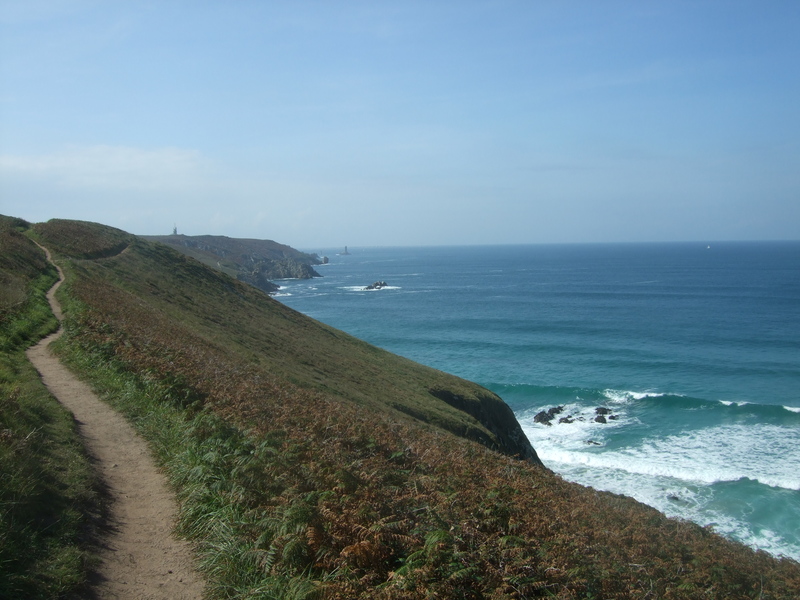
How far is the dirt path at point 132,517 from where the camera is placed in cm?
596

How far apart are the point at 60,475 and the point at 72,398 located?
16.8ft

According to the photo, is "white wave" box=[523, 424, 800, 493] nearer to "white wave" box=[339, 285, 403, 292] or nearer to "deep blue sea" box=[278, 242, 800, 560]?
"deep blue sea" box=[278, 242, 800, 560]

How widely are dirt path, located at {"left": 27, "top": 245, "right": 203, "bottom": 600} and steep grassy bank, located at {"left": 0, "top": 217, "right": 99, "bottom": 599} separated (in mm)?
340

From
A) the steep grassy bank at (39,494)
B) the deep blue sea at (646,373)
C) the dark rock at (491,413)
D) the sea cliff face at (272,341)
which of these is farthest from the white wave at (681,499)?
the steep grassy bank at (39,494)

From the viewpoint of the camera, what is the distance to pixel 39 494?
686 centimetres

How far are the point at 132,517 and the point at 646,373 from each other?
61.2 meters

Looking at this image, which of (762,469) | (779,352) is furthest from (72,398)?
(779,352)

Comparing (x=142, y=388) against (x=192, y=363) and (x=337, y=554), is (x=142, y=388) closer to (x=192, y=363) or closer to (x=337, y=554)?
(x=192, y=363)

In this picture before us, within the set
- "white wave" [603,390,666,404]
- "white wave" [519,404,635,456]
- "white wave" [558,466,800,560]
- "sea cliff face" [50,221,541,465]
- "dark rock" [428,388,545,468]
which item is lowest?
"white wave" [558,466,800,560]

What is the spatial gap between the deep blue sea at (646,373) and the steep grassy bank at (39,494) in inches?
1197

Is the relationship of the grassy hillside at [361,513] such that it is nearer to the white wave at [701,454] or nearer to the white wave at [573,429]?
the white wave at [701,454]

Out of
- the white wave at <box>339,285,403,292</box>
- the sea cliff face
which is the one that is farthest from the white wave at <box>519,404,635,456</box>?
the white wave at <box>339,285,403,292</box>

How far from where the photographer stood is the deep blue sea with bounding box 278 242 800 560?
32719 millimetres

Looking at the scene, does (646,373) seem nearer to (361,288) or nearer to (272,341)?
(272,341)
